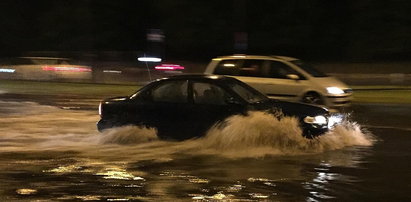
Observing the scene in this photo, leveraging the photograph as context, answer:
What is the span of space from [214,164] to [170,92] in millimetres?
2367

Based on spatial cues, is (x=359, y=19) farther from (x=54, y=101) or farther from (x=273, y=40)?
(x=54, y=101)

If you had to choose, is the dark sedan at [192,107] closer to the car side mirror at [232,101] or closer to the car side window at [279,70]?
the car side mirror at [232,101]

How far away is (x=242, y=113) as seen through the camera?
1152 cm

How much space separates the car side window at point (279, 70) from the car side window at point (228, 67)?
88 cm

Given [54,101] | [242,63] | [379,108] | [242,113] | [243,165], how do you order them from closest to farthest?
[243,165] < [242,113] < [242,63] < [379,108] < [54,101]

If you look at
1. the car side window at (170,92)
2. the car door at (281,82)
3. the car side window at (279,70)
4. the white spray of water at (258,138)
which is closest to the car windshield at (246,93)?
the white spray of water at (258,138)

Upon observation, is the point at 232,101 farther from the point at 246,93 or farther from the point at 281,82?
the point at 281,82

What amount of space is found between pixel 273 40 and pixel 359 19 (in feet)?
21.1

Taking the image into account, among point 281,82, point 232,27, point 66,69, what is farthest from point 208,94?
point 232,27

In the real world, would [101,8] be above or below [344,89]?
above

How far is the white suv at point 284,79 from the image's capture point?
720 inches

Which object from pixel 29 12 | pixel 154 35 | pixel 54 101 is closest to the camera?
pixel 54 101

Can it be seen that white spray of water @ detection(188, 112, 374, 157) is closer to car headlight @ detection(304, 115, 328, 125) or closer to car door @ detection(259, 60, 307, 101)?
car headlight @ detection(304, 115, 328, 125)

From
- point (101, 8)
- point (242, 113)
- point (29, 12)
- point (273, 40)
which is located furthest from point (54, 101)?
point (29, 12)
